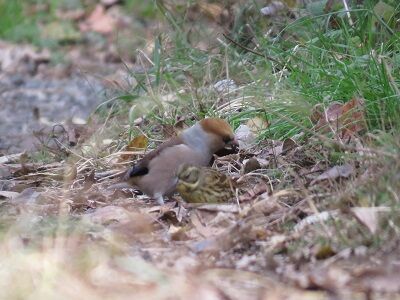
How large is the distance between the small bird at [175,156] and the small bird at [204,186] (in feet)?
0.61

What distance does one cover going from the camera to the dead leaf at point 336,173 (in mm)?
4984

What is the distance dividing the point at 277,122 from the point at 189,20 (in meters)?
2.71

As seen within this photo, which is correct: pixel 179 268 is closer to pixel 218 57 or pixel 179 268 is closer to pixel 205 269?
pixel 205 269

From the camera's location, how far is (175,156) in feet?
18.7

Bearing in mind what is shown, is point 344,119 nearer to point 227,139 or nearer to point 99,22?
point 227,139

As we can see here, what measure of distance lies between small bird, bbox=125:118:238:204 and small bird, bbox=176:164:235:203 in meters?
0.19

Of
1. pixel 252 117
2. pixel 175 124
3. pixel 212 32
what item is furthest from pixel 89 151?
pixel 212 32

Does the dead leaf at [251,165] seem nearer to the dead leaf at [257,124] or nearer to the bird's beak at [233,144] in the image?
the bird's beak at [233,144]

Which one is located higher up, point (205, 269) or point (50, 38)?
point (205, 269)

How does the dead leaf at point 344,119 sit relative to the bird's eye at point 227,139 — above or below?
above

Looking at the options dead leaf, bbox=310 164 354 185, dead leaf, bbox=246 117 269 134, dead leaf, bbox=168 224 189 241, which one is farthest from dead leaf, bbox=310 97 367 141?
dead leaf, bbox=168 224 189 241

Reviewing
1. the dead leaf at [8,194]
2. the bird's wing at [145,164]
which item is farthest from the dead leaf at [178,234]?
the dead leaf at [8,194]

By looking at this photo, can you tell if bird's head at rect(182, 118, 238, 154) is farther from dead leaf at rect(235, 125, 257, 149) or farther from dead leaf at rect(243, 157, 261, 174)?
dead leaf at rect(235, 125, 257, 149)

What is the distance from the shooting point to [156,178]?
5625mm
